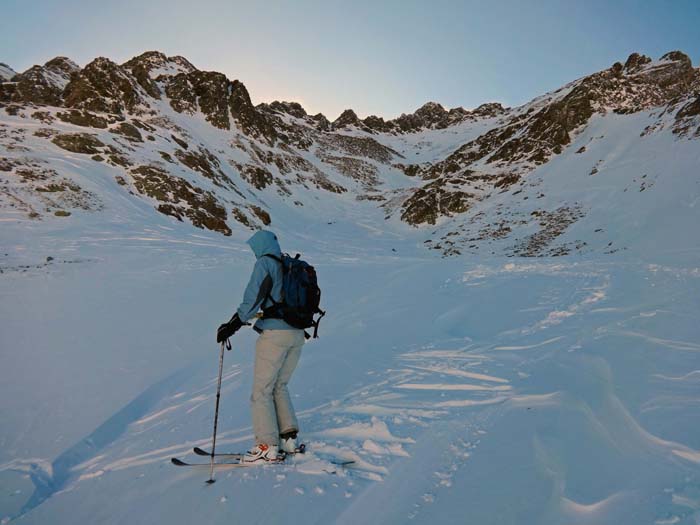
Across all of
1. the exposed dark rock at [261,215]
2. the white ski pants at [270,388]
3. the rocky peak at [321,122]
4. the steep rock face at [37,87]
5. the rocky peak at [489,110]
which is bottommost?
the white ski pants at [270,388]

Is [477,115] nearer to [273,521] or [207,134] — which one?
[207,134]

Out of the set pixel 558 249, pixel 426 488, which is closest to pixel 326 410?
pixel 426 488

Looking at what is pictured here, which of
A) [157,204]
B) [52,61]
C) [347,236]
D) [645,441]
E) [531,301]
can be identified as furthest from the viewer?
[52,61]

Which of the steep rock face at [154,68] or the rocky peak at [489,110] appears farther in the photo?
the rocky peak at [489,110]

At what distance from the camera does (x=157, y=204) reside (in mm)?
30703

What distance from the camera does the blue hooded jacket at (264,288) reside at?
3963 millimetres

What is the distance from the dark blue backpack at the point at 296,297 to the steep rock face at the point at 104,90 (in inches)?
2054

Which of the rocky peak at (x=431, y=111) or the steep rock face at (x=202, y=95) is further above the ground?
the rocky peak at (x=431, y=111)

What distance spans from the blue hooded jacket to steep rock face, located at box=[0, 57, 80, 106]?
54988 millimetres

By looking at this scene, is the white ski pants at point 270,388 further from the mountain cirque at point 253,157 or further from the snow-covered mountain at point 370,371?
the mountain cirque at point 253,157

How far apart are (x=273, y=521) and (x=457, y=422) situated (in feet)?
7.36

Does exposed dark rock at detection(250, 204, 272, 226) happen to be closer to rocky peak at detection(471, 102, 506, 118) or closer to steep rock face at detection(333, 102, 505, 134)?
steep rock face at detection(333, 102, 505, 134)

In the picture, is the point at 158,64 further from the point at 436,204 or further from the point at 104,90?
the point at 436,204

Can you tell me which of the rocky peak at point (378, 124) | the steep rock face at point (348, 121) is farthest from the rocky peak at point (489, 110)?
the steep rock face at point (348, 121)
